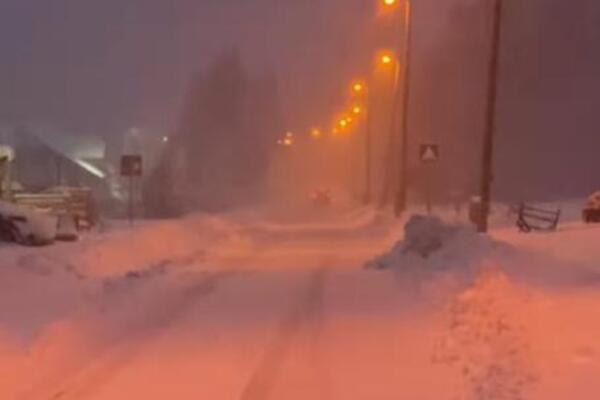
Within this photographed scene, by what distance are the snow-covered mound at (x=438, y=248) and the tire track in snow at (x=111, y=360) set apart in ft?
19.1

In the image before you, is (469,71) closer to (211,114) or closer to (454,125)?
(454,125)

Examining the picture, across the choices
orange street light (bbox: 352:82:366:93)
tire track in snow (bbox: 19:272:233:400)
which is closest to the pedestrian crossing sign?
tire track in snow (bbox: 19:272:233:400)

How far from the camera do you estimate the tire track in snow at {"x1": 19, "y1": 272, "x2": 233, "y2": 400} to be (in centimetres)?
1226

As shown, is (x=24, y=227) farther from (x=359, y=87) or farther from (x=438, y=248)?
(x=359, y=87)

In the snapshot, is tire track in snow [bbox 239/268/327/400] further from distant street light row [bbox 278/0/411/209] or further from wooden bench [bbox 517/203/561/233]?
distant street light row [bbox 278/0/411/209]

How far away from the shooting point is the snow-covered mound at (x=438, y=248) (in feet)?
81.6

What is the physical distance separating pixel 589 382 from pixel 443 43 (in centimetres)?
10473

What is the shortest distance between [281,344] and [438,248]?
11977 mm

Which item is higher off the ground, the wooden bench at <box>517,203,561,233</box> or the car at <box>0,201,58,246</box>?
the car at <box>0,201,58,246</box>

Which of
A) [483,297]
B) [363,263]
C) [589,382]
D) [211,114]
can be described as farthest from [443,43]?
[589,382]

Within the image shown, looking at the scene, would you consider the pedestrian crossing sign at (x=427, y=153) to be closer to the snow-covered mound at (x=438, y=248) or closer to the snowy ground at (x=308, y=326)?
the snowy ground at (x=308, y=326)

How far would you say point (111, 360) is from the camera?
47.3 feet

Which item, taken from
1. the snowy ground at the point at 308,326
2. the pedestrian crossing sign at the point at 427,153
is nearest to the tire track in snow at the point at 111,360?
the snowy ground at the point at 308,326

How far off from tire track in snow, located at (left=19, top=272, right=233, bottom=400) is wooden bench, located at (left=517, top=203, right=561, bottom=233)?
1952 centimetres
